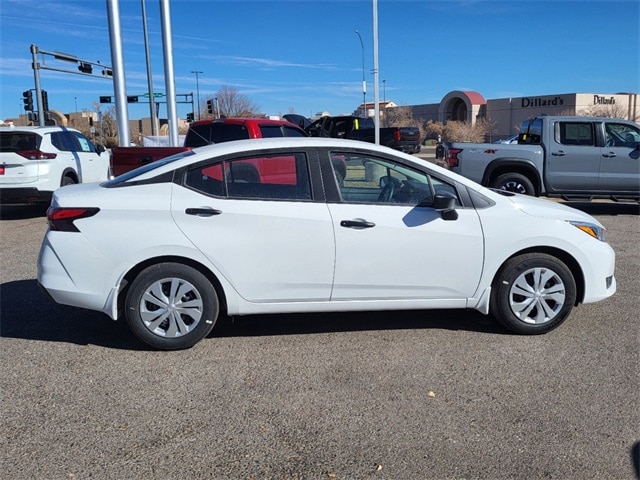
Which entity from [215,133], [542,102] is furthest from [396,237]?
[542,102]

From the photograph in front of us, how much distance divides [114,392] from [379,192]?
2.52m

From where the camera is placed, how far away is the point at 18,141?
11484 millimetres

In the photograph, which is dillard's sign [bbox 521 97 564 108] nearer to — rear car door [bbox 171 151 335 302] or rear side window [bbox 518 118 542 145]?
rear side window [bbox 518 118 542 145]

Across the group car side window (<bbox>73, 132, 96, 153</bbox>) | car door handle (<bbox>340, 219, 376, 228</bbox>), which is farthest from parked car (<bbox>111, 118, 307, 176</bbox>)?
car door handle (<bbox>340, 219, 376, 228</bbox>)

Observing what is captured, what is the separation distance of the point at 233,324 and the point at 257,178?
1.43 m

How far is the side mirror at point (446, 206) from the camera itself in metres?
4.79

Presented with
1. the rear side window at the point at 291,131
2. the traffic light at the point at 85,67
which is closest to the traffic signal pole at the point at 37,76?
the traffic light at the point at 85,67

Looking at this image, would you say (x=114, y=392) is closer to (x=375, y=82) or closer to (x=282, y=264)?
(x=282, y=264)

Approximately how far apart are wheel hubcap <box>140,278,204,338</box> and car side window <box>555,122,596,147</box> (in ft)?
30.8

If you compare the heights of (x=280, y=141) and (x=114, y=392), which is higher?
(x=280, y=141)

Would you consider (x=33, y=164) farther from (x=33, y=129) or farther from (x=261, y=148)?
(x=261, y=148)

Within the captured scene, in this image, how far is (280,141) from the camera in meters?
5.12

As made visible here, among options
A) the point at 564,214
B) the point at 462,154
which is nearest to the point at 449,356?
the point at 564,214

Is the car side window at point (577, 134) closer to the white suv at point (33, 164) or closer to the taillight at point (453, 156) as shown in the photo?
the taillight at point (453, 156)
